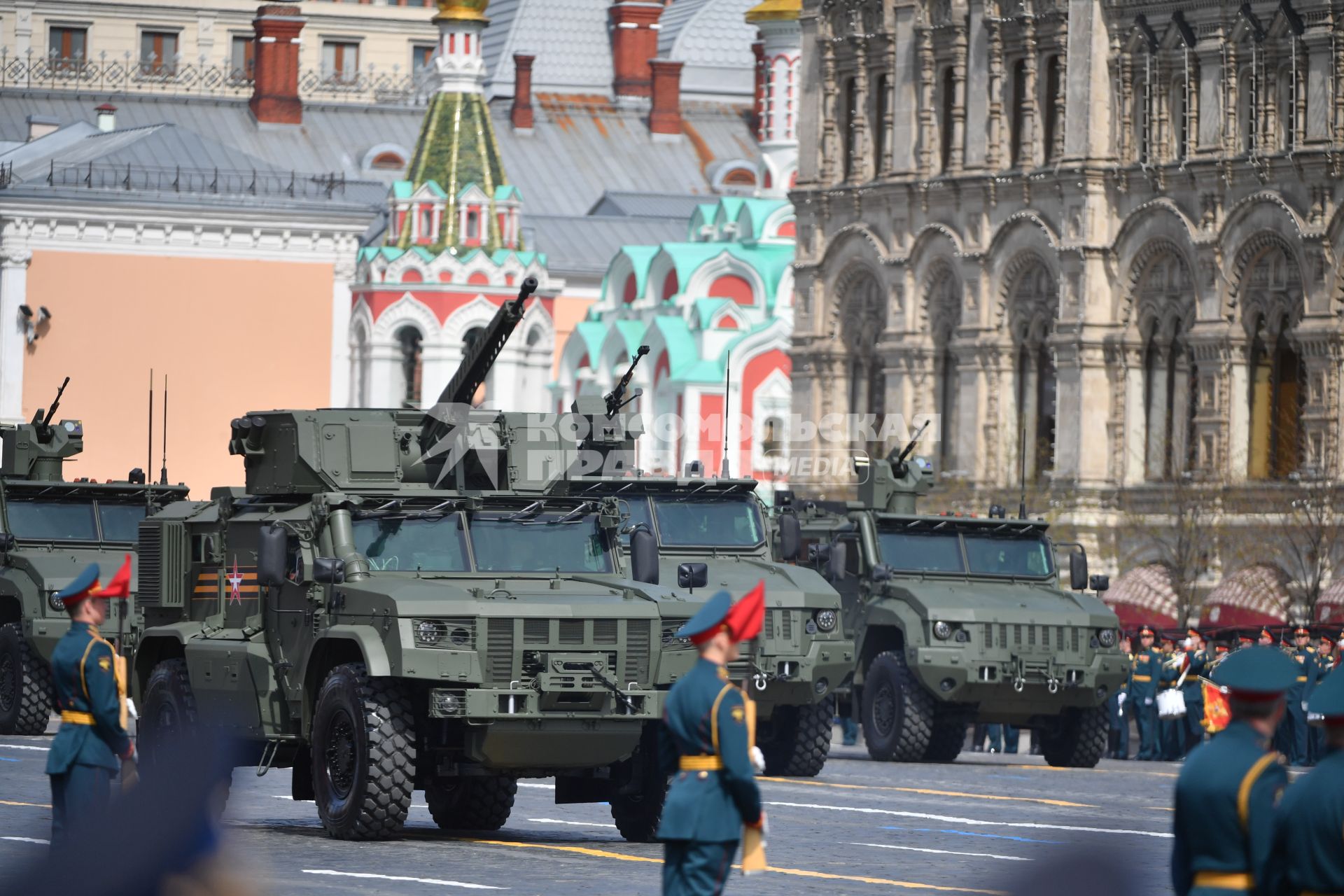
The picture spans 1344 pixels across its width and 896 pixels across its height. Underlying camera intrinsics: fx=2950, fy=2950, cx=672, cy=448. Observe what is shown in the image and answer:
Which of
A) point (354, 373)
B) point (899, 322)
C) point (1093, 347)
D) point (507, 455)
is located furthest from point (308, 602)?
point (354, 373)

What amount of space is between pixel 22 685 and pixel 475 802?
9580 millimetres

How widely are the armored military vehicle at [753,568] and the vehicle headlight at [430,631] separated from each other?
552cm

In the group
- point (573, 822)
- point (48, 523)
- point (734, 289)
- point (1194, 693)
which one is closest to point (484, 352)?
point (573, 822)

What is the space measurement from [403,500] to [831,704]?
7.19 m

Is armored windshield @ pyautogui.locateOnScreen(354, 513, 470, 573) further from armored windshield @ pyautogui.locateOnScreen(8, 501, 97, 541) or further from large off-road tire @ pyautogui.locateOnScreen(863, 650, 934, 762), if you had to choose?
armored windshield @ pyautogui.locateOnScreen(8, 501, 97, 541)

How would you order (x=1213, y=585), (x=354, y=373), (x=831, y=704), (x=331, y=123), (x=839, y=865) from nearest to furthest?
(x=839, y=865)
(x=831, y=704)
(x=1213, y=585)
(x=354, y=373)
(x=331, y=123)

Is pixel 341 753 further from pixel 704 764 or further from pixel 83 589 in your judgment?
pixel 704 764

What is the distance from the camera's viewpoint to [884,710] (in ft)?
88.1

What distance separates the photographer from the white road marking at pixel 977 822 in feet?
60.0

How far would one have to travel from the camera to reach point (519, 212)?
74750 millimetres

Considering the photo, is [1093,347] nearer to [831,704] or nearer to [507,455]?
[831,704]

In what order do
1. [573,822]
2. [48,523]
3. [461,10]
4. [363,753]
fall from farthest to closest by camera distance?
[461,10] < [48,523] < [573,822] < [363,753]

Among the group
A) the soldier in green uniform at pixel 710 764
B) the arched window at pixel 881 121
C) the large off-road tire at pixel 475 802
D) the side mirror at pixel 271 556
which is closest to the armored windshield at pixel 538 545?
the side mirror at pixel 271 556

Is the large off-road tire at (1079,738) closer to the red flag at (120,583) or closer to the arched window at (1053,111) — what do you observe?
the red flag at (120,583)
